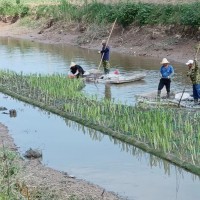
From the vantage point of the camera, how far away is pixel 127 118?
1240cm

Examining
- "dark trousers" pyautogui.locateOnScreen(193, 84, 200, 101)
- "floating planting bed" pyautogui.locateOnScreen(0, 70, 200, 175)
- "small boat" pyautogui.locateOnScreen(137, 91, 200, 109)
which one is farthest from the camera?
"dark trousers" pyautogui.locateOnScreen(193, 84, 200, 101)

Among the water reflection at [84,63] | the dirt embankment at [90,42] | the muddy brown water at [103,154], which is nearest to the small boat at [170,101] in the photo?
the water reflection at [84,63]

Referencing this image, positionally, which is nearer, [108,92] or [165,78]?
[165,78]

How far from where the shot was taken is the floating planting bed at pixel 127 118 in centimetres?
1045

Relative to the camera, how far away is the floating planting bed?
1045 centimetres

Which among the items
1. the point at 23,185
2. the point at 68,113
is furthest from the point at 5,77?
the point at 23,185

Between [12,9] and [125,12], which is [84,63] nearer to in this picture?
[125,12]

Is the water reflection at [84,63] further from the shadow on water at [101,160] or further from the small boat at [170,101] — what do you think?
the shadow on water at [101,160]

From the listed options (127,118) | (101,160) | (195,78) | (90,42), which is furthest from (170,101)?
(90,42)

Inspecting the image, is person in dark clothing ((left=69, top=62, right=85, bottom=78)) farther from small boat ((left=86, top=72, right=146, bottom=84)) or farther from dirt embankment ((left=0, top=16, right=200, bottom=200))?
dirt embankment ((left=0, top=16, right=200, bottom=200))

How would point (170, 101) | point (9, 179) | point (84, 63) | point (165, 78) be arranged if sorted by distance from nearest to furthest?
1. point (9, 179)
2. point (170, 101)
3. point (165, 78)
4. point (84, 63)

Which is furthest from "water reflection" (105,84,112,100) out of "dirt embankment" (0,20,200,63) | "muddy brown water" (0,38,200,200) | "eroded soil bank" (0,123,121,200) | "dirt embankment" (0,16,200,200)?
"eroded soil bank" (0,123,121,200)

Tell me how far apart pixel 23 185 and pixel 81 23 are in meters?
27.1

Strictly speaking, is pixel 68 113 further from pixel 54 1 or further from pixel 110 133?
pixel 54 1
